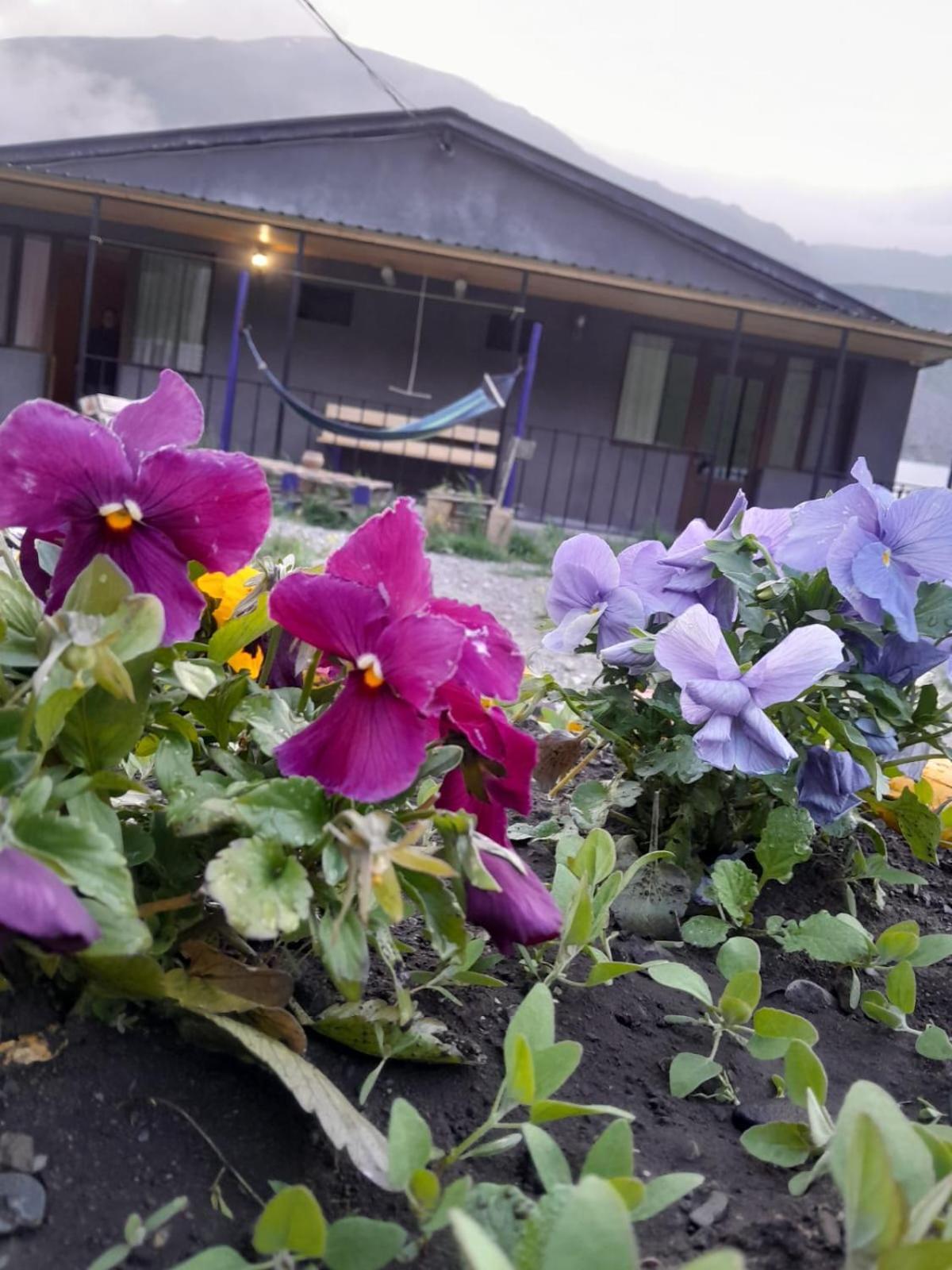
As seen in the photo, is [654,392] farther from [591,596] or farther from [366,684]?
[366,684]

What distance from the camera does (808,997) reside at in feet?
3.34

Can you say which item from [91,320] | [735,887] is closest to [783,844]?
[735,887]

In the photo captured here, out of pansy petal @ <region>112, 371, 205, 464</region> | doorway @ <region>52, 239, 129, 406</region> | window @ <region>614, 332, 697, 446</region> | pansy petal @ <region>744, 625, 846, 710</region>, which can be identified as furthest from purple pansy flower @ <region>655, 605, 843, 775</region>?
doorway @ <region>52, 239, 129, 406</region>

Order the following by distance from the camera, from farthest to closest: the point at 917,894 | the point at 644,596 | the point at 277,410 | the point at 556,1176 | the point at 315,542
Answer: the point at 277,410
the point at 315,542
the point at 917,894
the point at 644,596
the point at 556,1176

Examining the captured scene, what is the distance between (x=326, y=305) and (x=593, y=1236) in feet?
37.6

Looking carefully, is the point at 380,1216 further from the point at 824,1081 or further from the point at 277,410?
the point at 277,410

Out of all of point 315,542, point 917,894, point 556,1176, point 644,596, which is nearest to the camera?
point 556,1176

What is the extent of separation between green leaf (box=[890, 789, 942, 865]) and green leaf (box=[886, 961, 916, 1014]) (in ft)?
0.96

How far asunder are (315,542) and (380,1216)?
631 cm

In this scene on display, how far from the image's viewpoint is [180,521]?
2.22 ft

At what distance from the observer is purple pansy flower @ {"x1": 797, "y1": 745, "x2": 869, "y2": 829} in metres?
1.04

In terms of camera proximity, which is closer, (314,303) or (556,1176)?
(556,1176)

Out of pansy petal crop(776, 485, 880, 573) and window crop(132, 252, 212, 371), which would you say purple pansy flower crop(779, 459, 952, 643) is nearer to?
pansy petal crop(776, 485, 880, 573)

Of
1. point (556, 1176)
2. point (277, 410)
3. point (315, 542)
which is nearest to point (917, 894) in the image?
point (556, 1176)
